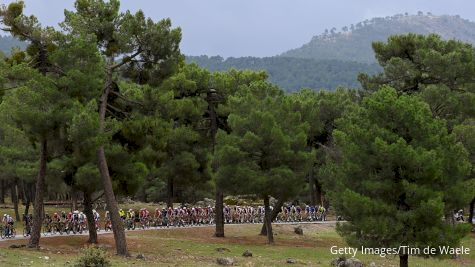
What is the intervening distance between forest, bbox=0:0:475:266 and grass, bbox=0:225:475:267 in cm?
190

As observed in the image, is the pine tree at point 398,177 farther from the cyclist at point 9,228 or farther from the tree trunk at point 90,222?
the cyclist at point 9,228

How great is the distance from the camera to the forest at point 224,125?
2177 cm

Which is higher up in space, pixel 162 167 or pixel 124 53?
pixel 124 53

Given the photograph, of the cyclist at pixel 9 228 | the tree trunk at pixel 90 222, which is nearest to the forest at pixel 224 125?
the tree trunk at pixel 90 222

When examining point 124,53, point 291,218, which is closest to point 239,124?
point 124,53

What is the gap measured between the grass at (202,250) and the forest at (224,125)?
1896 millimetres

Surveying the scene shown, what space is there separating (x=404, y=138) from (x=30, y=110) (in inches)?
581

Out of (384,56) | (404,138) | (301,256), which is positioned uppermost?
(384,56)

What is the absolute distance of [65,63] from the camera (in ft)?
84.7

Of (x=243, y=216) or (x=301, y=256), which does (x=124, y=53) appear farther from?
(x=243, y=216)

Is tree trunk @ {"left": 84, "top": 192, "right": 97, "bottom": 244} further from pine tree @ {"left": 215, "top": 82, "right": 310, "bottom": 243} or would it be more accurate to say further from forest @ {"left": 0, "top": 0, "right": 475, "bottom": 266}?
pine tree @ {"left": 215, "top": 82, "right": 310, "bottom": 243}

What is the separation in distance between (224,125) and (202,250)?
39.3ft

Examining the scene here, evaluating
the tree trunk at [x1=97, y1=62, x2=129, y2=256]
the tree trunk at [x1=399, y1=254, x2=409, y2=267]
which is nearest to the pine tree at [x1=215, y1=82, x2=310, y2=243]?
the tree trunk at [x1=97, y1=62, x2=129, y2=256]

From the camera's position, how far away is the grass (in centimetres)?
2421
